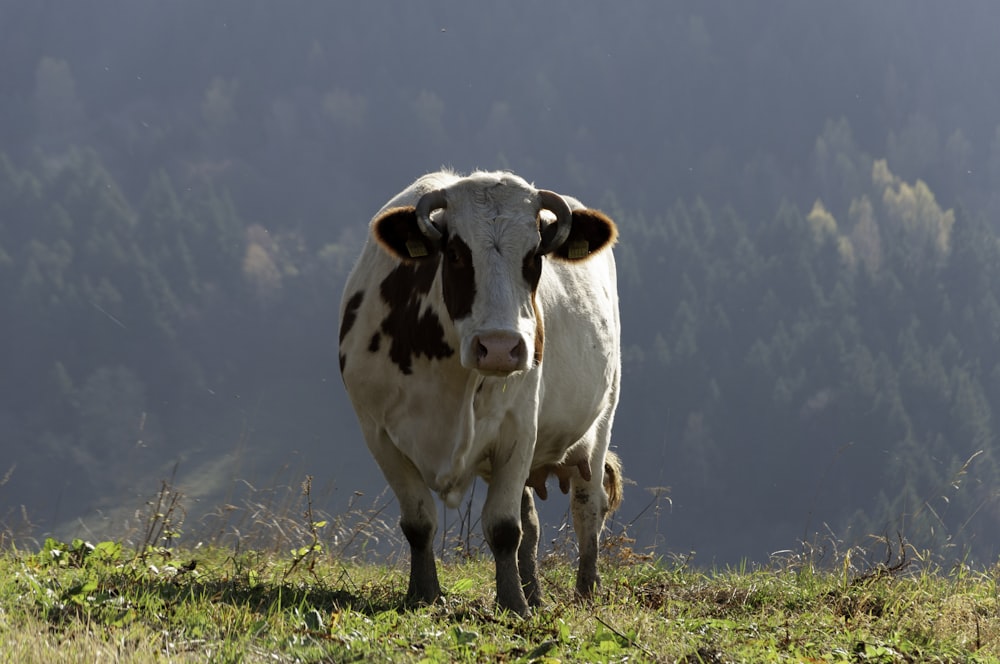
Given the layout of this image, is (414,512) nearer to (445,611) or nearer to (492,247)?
(445,611)

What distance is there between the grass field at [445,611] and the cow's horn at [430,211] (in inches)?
69.0

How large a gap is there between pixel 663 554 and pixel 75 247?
157744 millimetres

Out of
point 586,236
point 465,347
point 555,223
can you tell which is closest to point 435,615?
point 465,347

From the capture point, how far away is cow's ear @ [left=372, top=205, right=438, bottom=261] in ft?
19.7

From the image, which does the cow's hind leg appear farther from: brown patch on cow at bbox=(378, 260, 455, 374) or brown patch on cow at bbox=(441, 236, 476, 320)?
brown patch on cow at bbox=(441, 236, 476, 320)

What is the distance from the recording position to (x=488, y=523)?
618cm

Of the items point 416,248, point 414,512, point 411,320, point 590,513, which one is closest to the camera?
point 416,248

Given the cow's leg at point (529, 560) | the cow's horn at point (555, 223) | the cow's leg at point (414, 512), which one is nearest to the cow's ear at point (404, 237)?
the cow's horn at point (555, 223)

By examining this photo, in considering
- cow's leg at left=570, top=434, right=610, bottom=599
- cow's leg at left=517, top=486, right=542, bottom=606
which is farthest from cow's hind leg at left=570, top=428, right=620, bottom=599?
cow's leg at left=517, top=486, right=542, bottom=606

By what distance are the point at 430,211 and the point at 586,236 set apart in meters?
0.91

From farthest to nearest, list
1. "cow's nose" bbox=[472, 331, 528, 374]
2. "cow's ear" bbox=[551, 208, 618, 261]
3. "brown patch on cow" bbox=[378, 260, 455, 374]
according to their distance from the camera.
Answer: "cow's ear" bbox=[551, 208, 618, 261] → "brown patch on cow" bbox=[378, 260, 455, 374] → "cow's nose" bbox=[472, 331, 528, 374]

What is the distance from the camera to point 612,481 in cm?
877

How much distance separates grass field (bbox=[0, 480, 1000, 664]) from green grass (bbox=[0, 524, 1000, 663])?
12mm

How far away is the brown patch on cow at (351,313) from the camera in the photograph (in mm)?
6629
